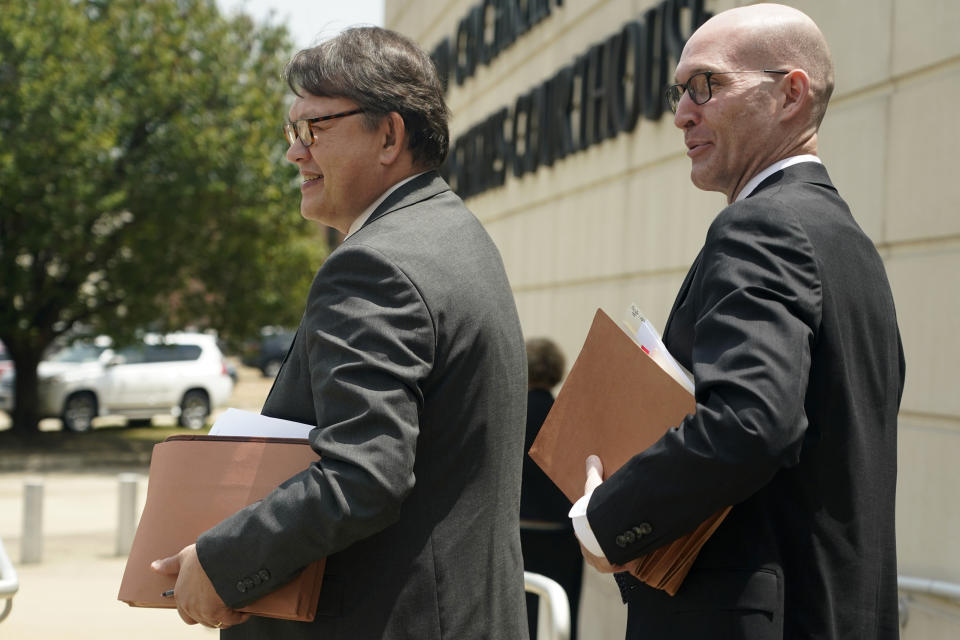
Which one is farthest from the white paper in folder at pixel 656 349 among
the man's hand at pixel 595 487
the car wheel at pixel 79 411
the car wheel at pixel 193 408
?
the car wheel at pixel 193 408

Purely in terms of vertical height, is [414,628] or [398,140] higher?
[398,140]

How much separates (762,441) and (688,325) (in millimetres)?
321

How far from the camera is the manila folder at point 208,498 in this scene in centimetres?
204

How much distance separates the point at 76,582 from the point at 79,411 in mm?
13401

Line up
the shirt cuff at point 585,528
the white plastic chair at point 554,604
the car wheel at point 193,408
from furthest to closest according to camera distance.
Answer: the car wheel at point 193,408 → the white plastic chair at point 554,604 → the shirt cuff at point 585,528

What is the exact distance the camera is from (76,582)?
8.87 m

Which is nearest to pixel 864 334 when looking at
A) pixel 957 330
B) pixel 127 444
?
pixel 957 330

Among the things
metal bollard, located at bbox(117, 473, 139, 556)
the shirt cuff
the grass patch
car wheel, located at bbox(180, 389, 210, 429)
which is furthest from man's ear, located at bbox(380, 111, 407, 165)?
car wheel, located at bbox(180, 389, 210, 429)

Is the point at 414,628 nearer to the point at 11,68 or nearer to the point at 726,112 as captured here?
the point at 726,112

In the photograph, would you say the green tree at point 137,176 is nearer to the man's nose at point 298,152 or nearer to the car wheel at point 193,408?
the car wheel at point 193,408

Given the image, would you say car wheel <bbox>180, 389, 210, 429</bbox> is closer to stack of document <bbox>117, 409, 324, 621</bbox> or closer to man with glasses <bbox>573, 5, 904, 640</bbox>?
stack of document <bbox>117, 409, 324, 621</bbox>

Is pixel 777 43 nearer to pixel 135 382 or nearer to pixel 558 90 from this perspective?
pixel 558 90

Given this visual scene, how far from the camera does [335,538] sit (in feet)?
6.38

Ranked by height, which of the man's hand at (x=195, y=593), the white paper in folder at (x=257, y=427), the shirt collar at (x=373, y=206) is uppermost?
the shirt collar at (x=373, y=206)
